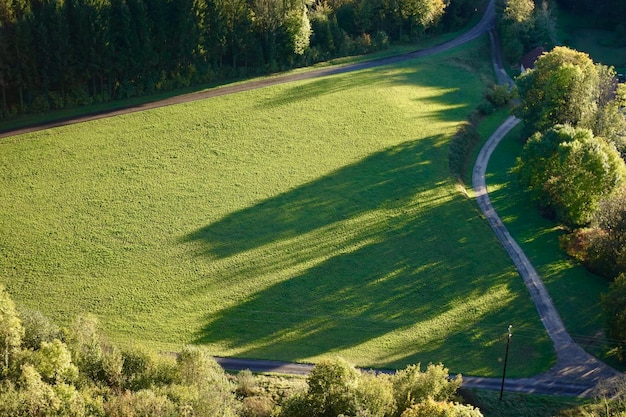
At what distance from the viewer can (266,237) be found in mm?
61938

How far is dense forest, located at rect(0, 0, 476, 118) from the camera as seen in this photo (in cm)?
7438

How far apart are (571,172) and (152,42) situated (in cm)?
5425

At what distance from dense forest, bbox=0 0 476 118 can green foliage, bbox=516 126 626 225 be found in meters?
41.2

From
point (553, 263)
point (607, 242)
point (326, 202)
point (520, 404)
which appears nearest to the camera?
point (520, 404)

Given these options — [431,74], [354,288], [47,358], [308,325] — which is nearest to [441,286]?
[354,288]

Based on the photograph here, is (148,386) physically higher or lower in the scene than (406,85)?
lower

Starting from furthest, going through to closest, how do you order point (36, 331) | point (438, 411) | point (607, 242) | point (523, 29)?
point (523, 29)
point (607, 242)
point (36, 331)
point (438, 411)

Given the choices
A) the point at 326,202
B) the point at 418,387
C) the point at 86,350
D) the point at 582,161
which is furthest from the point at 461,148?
the point at 86,350

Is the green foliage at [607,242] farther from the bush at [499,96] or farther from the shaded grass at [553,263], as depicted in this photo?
the bush at [499,96]

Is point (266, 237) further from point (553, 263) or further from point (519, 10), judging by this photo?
point (519, 10)

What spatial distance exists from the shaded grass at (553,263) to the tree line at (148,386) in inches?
746

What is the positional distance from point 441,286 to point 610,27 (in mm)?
93659

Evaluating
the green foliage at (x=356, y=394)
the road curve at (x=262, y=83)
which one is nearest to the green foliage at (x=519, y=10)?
the road curve at (x=262, y=83)

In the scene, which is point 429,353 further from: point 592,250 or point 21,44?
point 21,44
